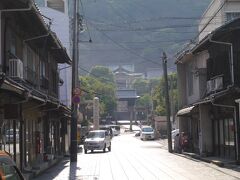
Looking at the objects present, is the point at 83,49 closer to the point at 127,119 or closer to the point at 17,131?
the point at 127,119

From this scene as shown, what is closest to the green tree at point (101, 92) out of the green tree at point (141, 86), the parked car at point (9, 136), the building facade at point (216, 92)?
the green tree at point (141, 86)

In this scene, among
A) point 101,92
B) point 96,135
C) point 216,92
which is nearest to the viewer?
point 216,92

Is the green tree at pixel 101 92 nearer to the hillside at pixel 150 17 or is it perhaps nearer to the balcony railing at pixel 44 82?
the hillside at pixel 150 17

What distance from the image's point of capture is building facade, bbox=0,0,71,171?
1818 cm

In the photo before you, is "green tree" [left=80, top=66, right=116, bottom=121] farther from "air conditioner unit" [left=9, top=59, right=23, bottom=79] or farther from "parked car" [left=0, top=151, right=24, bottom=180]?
"parked car" [left=0, top=151, right=24, bottom=180]

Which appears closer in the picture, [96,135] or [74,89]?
[74,89]

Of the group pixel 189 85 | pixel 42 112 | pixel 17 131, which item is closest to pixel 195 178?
pixel 17 131

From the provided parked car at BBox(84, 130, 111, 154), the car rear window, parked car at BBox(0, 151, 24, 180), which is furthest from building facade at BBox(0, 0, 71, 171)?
Answer: the car rear window

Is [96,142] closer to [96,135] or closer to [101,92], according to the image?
[96,135]

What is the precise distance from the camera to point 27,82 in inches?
944

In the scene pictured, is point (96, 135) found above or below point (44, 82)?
below

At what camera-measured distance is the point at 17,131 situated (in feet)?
70.1

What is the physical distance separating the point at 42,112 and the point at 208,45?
10.8m

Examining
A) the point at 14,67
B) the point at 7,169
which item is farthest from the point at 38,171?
the point at 7,169
